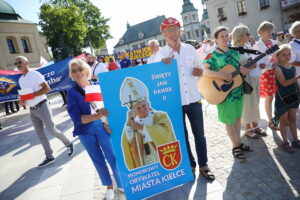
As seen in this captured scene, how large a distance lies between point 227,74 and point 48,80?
700 cm

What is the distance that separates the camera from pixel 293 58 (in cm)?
394

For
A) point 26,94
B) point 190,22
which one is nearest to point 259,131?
point 26,94

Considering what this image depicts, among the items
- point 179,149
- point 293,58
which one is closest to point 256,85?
point 293,58

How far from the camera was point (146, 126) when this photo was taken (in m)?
2.49

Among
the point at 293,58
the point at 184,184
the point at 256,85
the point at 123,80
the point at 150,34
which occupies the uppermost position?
the point at 150,34

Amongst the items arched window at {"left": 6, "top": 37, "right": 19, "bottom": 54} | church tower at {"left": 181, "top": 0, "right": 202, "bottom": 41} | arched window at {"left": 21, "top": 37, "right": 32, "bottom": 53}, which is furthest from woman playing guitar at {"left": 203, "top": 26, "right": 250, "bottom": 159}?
church tower at {"left": 181, "top": 0, "right": 202, "bottom": 41}

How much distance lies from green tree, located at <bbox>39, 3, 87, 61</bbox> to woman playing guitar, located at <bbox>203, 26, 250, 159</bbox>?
28591mm

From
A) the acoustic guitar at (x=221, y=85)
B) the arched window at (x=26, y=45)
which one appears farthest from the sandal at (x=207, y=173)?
the arched window at (x=26, y=45)

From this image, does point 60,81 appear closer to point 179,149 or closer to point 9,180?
point 9,180

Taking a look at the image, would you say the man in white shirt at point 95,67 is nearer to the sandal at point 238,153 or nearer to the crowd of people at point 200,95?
the crowd of people at point 200,95

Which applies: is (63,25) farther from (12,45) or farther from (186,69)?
(186,69)

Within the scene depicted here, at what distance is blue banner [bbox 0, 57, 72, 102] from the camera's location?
7.51 m

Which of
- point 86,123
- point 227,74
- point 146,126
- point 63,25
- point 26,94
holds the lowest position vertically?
point 146,126

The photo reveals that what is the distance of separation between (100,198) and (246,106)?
9.39 feet
